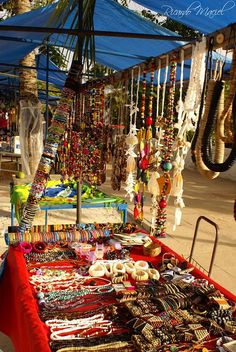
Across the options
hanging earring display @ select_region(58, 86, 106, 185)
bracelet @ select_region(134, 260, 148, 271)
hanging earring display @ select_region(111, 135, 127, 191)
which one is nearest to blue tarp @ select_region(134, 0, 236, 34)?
hanging earring display @ select_region(58, 86, 106, 185)

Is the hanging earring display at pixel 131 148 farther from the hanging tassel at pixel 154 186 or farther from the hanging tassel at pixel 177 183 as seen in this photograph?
the hanging tassel at pixel 177 183

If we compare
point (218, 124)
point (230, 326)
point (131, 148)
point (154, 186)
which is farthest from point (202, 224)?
point (218, 124)

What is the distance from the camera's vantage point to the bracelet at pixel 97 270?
217 centimetres

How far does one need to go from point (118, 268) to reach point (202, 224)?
355 centimetres

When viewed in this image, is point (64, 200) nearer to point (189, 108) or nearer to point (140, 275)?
point (140, 275)

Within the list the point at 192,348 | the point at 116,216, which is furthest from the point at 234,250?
the point at 192,348

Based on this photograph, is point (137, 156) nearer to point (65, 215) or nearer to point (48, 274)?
point (48, 274)

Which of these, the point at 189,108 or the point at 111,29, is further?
the point at 111,29

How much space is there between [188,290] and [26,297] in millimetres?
844

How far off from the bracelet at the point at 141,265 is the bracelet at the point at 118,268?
0.09m

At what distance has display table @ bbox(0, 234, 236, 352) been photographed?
1541mm

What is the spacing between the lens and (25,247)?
2.49 metres

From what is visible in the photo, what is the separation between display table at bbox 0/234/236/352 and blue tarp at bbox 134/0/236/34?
1.99 meters

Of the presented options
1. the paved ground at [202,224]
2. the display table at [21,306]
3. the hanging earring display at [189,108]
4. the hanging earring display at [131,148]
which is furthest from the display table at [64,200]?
the hanging earring display at [189,108]
